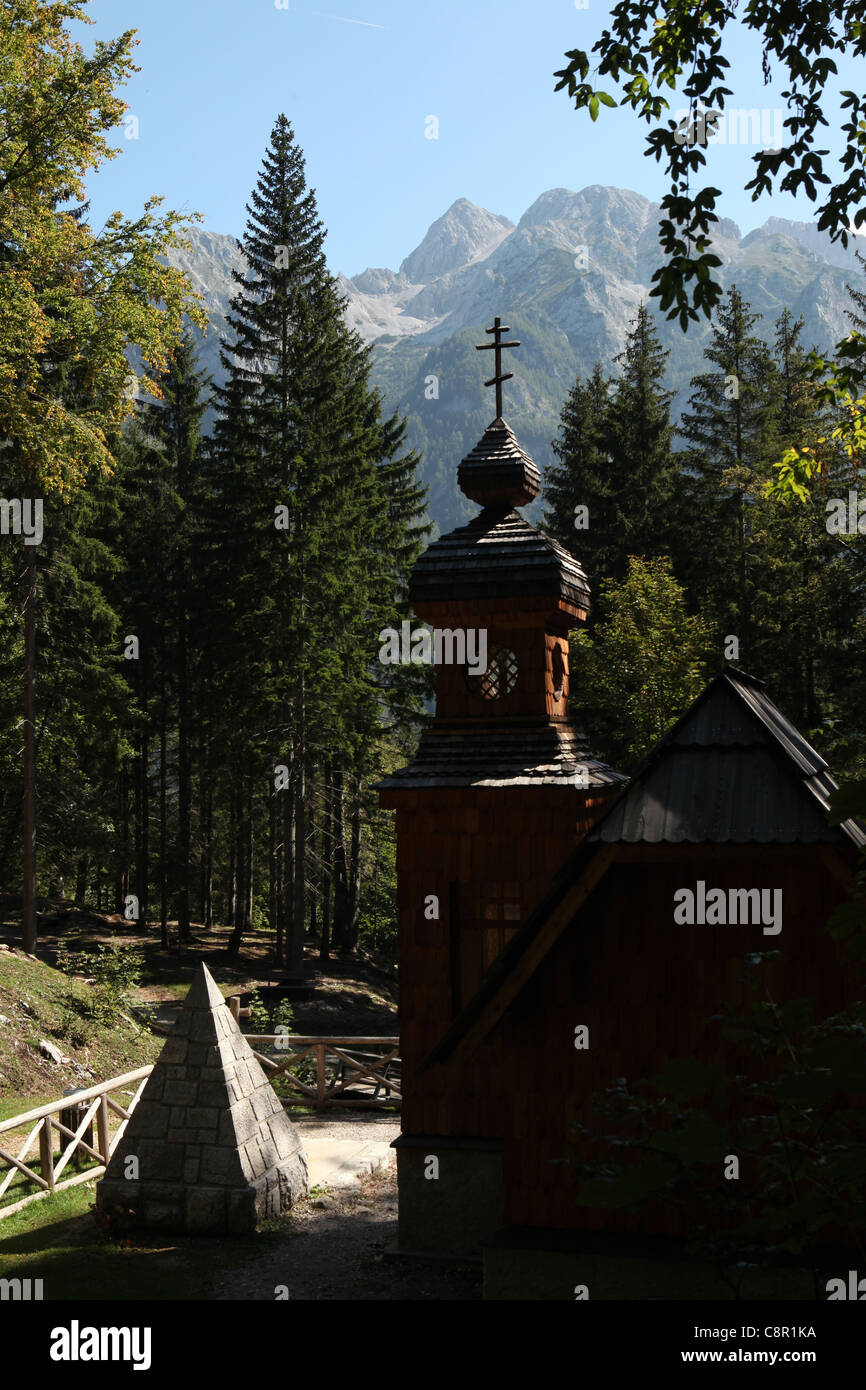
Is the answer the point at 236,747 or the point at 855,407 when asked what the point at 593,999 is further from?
the point at 236,747

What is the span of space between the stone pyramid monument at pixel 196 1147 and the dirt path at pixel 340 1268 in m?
0.53

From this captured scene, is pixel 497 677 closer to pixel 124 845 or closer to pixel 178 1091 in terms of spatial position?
pixel 178 1091

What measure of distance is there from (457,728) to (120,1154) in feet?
19.8

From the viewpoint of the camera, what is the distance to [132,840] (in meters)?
41.0

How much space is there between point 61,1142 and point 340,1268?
5673 mm

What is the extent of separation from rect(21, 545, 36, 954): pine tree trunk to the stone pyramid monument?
47.2 ft

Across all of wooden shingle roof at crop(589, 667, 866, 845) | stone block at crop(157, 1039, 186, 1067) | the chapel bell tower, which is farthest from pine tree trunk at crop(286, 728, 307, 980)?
wooden shingle roof at crop(589, 667, 866, 845)

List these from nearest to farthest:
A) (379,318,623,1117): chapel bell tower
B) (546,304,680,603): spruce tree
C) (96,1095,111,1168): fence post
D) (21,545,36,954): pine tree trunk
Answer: (379,318,623,1117): chapel bell tower
(96,1095,111,1168): fence post
(21,545,36,954): pine tree trunk
(546,304,680,603): spruce tree

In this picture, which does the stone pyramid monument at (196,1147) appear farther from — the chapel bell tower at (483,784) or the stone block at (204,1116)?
the chapel bell tower at (483,784)

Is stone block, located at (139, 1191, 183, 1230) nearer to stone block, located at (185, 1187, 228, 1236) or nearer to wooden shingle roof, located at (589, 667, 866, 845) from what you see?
stone block, located at (185, 1187, 228, 1236)

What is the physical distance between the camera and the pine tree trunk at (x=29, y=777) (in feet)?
86.7

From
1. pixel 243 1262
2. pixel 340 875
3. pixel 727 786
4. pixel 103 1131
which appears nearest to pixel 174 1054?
pixel 243 1262

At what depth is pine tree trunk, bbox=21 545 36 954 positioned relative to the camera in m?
26.4
